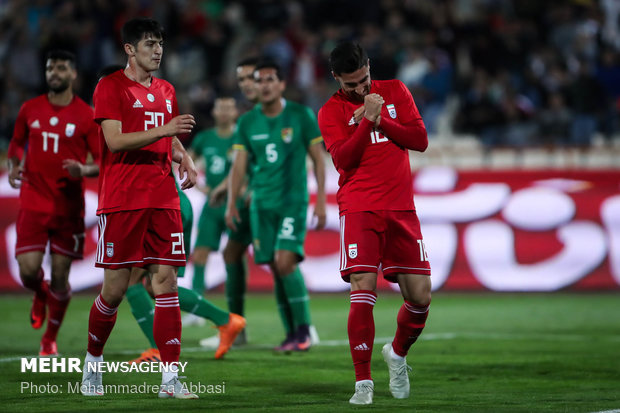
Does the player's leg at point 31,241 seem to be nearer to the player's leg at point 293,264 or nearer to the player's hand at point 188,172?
the player's leg at point 293,264

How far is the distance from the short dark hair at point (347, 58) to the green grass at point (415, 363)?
6.85ft

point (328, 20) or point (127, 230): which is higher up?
point (328, 20)

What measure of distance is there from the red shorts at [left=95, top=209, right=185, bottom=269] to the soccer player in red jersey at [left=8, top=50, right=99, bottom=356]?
2.32 m

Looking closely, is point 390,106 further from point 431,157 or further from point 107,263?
point 431,157

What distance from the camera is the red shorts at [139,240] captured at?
634 cm

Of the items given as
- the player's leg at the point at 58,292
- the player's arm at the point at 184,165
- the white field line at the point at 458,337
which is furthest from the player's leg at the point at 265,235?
the player's arm at the point at 184,165

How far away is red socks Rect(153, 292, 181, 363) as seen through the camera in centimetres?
629

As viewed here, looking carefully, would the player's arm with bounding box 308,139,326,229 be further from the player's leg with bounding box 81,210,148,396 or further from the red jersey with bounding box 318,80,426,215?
the player's leg with bounding box 81,210,148,396

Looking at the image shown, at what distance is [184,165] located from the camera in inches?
268

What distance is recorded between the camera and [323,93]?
17.2 metres

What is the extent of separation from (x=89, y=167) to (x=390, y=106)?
282 centimetres

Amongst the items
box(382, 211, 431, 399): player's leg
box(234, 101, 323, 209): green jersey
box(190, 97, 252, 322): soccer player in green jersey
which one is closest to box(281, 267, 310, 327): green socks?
box(234, 101, 323, 209): green jersey

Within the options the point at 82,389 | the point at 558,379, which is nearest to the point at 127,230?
the point at 82,389

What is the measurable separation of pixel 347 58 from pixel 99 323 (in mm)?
2317
